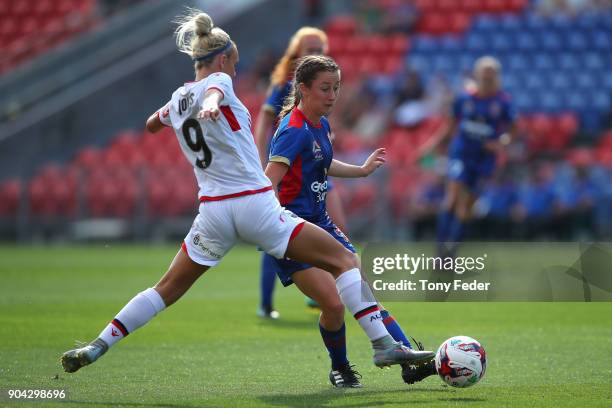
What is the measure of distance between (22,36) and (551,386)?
25793mm

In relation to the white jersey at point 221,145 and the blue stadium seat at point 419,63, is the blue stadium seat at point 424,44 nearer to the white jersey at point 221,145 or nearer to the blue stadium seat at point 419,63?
the blue stadium seat at point 419,63

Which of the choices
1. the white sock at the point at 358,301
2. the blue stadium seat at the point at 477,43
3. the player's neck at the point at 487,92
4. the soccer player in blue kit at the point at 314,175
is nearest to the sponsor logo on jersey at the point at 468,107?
the player's neck at the point at 487,92

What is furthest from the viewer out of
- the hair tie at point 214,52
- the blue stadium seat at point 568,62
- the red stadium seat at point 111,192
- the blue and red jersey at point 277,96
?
the blue stadium seat at point 568,62

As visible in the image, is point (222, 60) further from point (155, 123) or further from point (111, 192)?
point (111, 192)

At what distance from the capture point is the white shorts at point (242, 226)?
645 centimetres

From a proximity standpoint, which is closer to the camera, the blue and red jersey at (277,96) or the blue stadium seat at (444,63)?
the blue and red jersey at (277,96)

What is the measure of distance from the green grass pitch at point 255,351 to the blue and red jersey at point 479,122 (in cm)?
263

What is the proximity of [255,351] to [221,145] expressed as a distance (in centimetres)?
268

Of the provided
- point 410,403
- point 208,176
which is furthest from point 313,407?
point 208,176

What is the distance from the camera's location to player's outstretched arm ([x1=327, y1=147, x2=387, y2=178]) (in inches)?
282

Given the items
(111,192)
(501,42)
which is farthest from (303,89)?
(501,42)

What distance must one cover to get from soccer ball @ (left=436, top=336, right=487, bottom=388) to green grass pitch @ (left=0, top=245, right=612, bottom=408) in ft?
0.29

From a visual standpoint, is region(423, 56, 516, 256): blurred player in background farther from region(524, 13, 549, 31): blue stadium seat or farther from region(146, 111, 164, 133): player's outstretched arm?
region(524, 13, 549, 31): blue stadium seat

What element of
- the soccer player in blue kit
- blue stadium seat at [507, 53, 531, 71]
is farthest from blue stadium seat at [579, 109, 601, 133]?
the soccer player in blue kit
